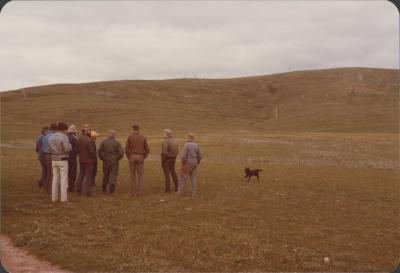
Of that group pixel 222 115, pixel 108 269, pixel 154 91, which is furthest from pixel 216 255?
pixel 154 91

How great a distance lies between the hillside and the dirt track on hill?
63.9m

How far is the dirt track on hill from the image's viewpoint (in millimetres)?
10664

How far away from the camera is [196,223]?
587 inches

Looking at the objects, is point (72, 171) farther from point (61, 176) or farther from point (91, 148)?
point (61, 176)

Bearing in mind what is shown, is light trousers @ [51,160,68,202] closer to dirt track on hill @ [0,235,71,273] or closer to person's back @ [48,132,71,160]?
person's back @ [48,132,71,160]

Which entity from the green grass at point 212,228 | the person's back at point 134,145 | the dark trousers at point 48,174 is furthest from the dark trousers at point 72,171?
the person's back at point 134,145

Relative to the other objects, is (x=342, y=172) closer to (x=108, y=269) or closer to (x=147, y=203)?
(x=147, y=203)

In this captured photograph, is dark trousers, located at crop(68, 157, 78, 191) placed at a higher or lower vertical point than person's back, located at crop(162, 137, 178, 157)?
lower

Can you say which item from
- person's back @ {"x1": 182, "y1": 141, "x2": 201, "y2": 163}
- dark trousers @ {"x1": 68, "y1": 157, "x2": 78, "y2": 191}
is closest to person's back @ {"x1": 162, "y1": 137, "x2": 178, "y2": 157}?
person's back @ {"x1": 182, "y1": 141, "x2": 201, "y2": 163}

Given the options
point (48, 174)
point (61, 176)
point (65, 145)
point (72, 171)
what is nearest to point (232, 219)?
point (61, 176)

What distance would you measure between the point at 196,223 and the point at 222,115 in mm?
115843

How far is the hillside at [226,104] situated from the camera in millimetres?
105188

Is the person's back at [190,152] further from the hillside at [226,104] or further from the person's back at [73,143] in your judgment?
the hillside at [226,104]

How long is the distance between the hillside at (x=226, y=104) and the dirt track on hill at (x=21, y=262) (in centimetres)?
6390
